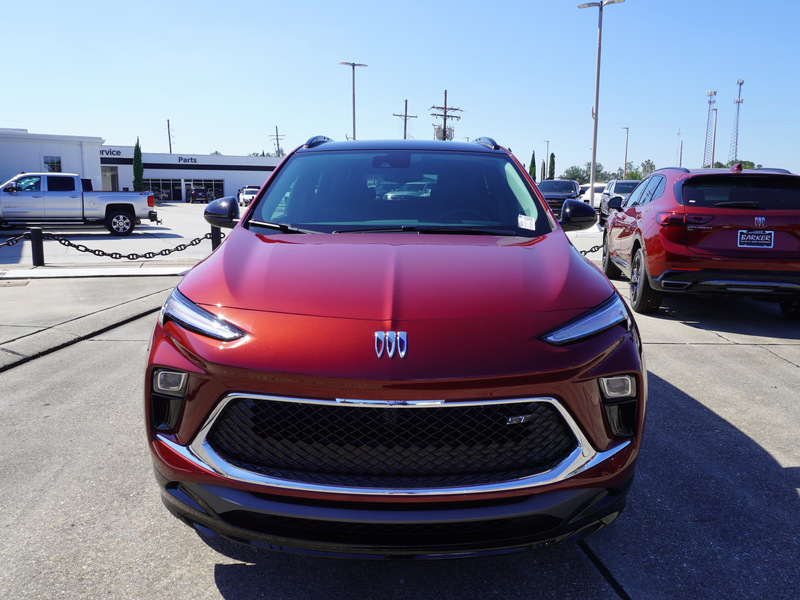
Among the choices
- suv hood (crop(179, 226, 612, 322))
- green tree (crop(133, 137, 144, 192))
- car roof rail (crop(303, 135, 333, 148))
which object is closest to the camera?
suv hood (crop(179, 226, 612, 322))

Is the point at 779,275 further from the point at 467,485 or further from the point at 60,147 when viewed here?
the point at 60,147

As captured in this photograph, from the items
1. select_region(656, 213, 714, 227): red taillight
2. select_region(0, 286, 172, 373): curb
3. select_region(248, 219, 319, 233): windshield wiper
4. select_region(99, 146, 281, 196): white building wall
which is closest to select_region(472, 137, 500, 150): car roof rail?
select_region(248, 219, 319, 233): windshield wiper

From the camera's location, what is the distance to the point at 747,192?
677cm

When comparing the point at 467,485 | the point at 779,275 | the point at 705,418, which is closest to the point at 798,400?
the point at 705,418

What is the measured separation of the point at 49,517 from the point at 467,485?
1.96 m

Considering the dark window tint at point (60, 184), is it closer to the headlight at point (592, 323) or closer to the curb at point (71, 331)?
the curb at point (71, 331)

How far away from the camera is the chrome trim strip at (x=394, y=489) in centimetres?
197

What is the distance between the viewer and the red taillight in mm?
6738

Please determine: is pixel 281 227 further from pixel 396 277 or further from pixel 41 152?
pixel 41 152

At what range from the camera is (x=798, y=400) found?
453cm

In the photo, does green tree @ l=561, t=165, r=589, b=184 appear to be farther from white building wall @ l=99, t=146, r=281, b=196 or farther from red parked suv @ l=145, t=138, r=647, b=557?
red parked suv @ l=145, t=138, r=647, b=557

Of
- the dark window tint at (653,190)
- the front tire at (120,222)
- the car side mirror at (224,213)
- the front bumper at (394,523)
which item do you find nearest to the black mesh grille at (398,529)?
the front bumper at (394,523)

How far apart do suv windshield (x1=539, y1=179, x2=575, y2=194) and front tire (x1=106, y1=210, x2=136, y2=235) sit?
16469 millimetres

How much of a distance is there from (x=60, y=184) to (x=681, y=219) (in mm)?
19089
